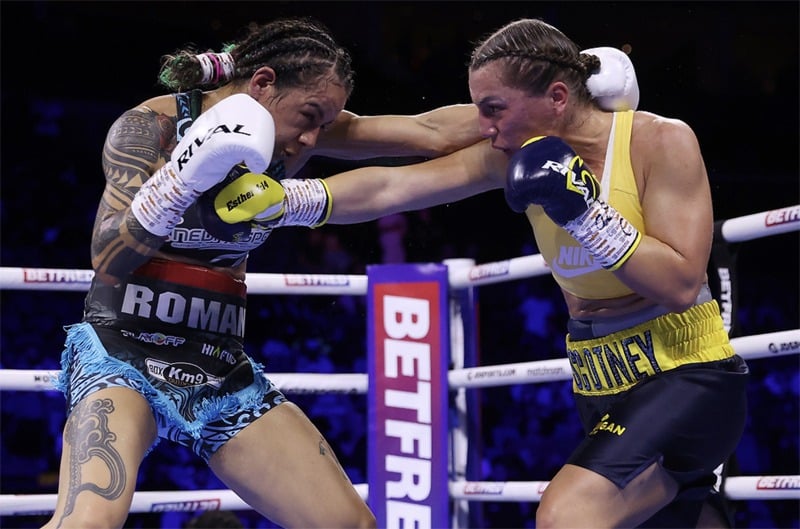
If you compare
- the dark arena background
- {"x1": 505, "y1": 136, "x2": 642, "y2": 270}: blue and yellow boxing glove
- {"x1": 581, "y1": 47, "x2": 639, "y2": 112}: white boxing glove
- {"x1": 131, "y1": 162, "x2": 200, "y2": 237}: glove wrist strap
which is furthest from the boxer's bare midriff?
the dark arena background

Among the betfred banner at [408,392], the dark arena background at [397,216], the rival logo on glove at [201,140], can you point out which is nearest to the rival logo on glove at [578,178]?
the rival logo on glove at [201,140]

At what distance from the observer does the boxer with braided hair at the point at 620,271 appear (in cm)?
156

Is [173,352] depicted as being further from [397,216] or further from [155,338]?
[397,216]

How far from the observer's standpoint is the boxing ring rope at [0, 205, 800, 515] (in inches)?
77.0

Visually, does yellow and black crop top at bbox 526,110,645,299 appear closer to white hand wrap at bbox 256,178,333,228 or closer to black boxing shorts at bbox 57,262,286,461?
white hand wrap at bbox 256,178,333,228

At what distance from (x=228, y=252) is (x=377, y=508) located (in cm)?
103

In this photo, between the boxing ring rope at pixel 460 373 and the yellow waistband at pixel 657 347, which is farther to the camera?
the boxing ring rope at pixel 460 373

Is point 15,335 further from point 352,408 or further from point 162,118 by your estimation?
point 162,118

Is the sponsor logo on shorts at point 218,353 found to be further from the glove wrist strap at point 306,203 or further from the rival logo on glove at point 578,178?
the rival logo on glove at point 578,178

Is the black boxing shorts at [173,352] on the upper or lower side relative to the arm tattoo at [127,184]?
lower

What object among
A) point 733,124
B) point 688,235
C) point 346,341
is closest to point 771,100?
point 733,124

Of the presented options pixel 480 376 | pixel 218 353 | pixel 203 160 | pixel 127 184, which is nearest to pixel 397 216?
pixel 480 376

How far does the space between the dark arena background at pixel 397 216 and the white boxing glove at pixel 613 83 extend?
2.63m

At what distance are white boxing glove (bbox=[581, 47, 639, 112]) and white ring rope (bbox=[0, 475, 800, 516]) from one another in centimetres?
74
